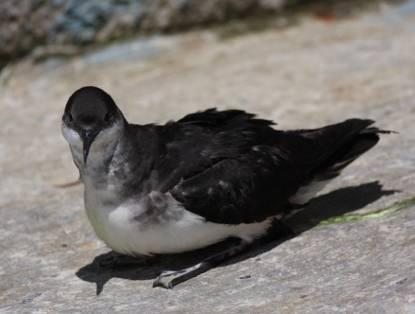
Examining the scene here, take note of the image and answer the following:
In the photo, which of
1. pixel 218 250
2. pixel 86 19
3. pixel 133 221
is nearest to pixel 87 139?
pixel 133 221

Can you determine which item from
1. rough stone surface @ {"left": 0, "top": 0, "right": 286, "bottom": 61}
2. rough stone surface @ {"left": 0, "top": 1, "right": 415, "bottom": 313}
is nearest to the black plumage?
rough stone surface @ {"left": 0, "top": 1, "right": 415, "bottom": 313}

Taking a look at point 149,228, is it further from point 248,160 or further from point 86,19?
point 86,19

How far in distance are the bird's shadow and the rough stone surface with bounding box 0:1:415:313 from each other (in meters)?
0.02

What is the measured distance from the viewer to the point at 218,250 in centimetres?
559

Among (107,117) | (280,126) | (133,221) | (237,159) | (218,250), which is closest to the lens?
(133,221)

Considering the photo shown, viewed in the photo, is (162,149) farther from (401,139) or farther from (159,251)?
(401,139)

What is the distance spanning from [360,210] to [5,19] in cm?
445

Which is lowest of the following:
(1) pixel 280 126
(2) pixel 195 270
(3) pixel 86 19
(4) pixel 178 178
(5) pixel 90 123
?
(2) pixel 195 270

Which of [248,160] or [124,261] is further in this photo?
[124,261]

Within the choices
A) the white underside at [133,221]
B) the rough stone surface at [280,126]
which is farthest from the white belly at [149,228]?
the rough stone surface at [280,126]

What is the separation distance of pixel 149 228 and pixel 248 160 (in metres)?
0.70

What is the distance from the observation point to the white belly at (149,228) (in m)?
5.11

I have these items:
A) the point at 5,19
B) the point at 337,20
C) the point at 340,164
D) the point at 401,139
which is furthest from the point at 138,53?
the point at 340,164

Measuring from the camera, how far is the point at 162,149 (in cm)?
541
